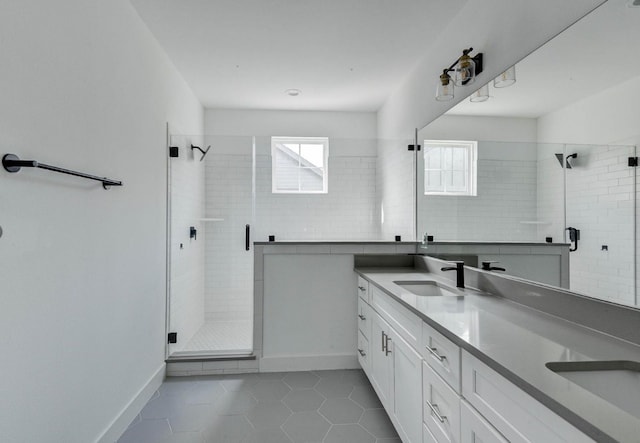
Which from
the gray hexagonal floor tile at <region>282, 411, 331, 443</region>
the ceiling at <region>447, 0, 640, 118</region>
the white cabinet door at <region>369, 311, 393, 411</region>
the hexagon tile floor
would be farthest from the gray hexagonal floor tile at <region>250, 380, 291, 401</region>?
the ceiling at <region>447, 0, 640, 118</region>

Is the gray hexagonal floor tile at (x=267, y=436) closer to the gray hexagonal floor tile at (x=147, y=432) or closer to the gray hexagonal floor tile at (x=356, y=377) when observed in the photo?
the gray hexagonal floor tile at (x=147, y=432)

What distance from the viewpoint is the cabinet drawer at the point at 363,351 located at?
2563 mm

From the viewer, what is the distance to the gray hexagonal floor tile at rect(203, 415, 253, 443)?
2.00 meters

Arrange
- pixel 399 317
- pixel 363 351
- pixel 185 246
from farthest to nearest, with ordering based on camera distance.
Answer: pixel 185 246, pixel 363 351, pixel 399 317

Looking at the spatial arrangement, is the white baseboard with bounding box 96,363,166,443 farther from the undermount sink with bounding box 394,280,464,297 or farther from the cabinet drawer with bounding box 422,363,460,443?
the undermount sink with bounding box 394,280,464,297

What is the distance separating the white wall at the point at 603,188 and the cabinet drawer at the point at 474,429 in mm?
625

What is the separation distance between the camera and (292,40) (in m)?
2.70

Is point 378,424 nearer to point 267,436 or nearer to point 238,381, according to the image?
point 267,436

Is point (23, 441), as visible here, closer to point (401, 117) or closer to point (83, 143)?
point (83, 143)

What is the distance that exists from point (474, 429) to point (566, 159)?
3.55ft

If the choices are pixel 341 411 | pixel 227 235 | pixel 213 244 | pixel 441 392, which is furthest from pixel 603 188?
pixel 213 244

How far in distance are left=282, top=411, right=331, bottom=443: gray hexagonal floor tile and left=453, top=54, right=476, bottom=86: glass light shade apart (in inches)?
90.1

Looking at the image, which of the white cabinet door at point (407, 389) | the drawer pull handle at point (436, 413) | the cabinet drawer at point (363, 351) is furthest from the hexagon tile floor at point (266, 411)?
the drawer pull handle at point (436, 413)

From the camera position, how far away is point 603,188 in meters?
1.26
